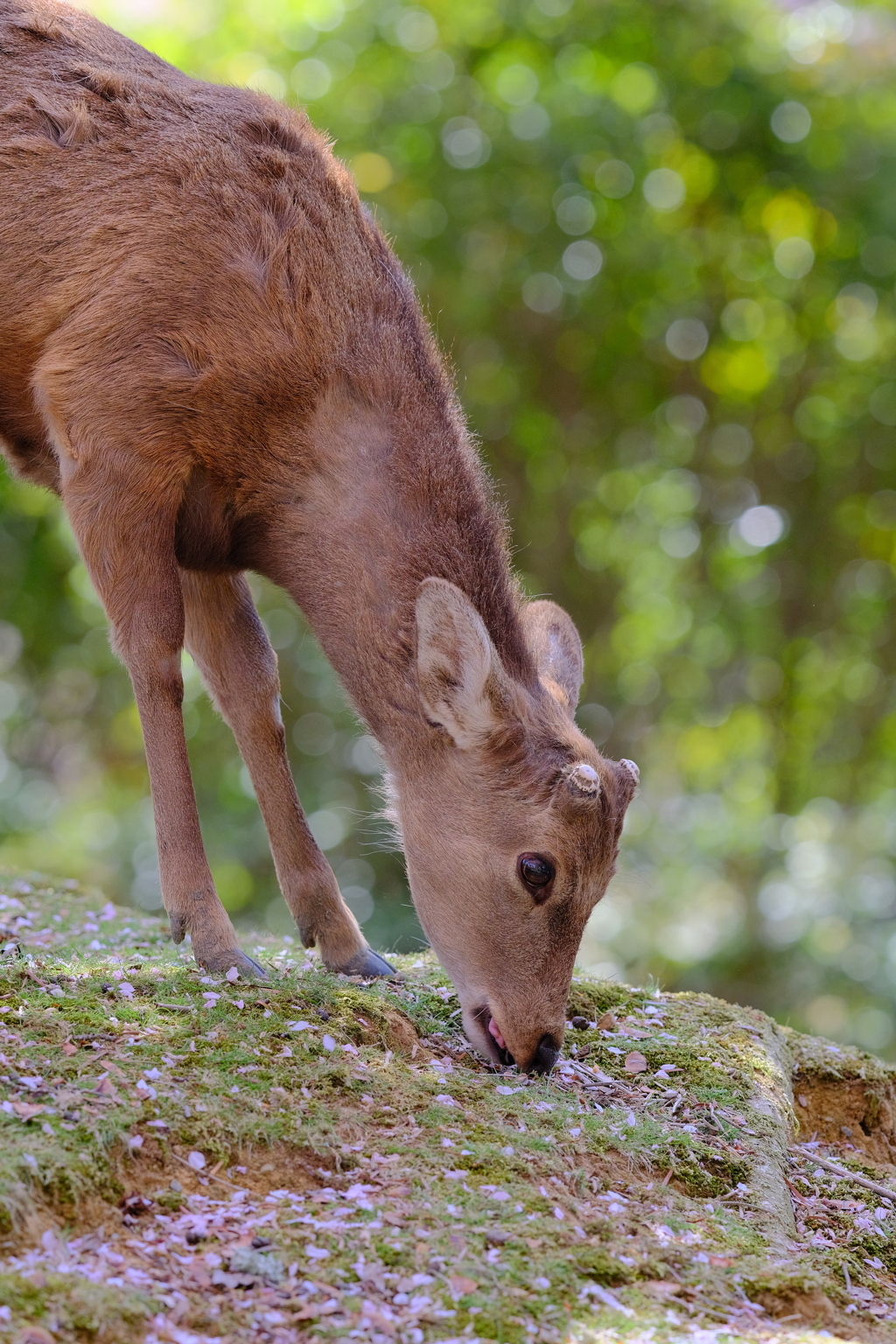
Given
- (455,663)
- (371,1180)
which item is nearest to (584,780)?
(455,663)

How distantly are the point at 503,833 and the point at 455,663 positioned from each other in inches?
28.7

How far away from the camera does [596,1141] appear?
5121 mm

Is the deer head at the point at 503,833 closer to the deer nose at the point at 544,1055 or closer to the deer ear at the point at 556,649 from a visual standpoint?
the deer nose at the point at 544,1055

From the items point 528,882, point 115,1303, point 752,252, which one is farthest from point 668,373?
point 115,1303

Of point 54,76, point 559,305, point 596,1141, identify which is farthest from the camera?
point 559,305

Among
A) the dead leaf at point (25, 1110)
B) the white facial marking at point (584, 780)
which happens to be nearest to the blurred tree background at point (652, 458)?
the white facial marking at point (584, 780)

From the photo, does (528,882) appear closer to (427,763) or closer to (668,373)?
(427,763)

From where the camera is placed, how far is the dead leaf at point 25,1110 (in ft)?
14.1

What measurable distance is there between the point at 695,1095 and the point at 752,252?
42.3 ft

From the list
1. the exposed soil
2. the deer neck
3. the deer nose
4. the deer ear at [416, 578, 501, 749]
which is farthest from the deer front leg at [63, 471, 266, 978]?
the exposed soil

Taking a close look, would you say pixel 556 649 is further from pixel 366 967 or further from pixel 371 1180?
pixel 371 1180

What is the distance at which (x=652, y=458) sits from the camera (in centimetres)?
1733

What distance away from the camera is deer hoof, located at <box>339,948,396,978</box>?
6621 millimetres

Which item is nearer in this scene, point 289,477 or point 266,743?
point 289,477
